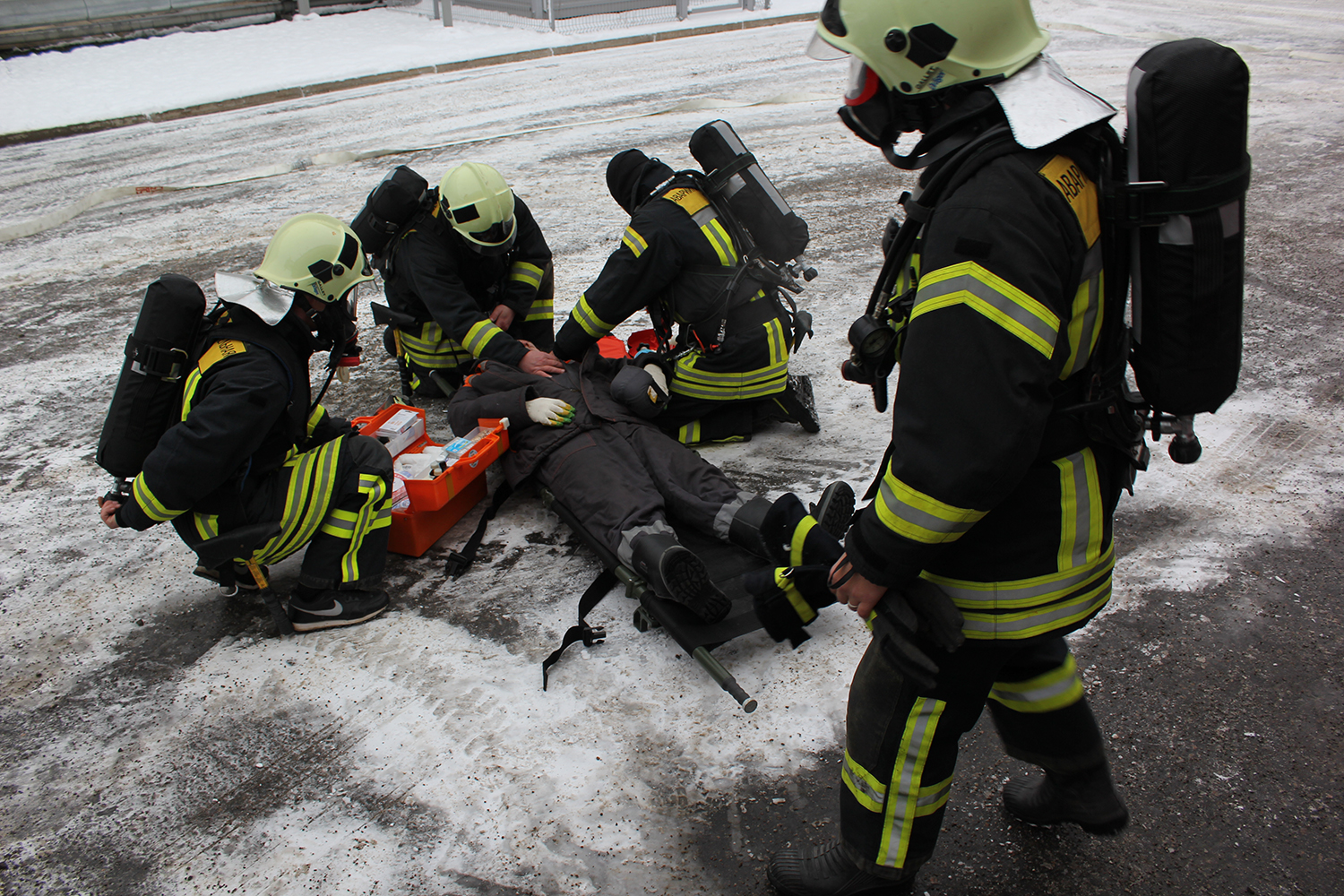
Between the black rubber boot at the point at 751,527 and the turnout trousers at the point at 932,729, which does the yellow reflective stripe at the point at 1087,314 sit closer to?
the turnout trousers at the point at 932,729

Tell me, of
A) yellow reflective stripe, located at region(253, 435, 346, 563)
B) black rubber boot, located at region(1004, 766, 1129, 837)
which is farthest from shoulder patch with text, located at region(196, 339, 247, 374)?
black rubber boot, located at region(1004, 766, 1129, 837)

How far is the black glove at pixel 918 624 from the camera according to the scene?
1.51 m

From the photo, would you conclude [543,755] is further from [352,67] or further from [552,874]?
[352,67]

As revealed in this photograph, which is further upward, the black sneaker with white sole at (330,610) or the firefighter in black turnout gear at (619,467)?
the firefighter in black turnout gear at (619,467)

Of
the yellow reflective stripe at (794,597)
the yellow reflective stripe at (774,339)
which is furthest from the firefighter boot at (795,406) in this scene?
the yellow reflective stripe at (794,597)

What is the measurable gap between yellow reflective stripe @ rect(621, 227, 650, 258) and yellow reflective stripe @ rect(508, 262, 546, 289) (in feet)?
3.41

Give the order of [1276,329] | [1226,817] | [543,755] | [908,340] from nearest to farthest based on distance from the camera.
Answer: [908,340], [1226,817], [543,755], [1276,329]

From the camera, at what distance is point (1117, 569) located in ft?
9.57

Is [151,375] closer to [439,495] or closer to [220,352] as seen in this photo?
[220,352]

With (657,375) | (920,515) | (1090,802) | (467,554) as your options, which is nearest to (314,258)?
(467,554)

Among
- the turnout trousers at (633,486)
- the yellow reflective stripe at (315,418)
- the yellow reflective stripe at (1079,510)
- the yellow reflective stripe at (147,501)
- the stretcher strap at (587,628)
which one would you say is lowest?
the stretcher strap at (587,628)

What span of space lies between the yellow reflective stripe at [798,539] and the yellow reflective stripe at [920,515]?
1.23 metres

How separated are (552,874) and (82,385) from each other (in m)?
4.28

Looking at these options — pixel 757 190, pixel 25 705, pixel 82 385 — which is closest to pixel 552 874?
pixel 25 705
